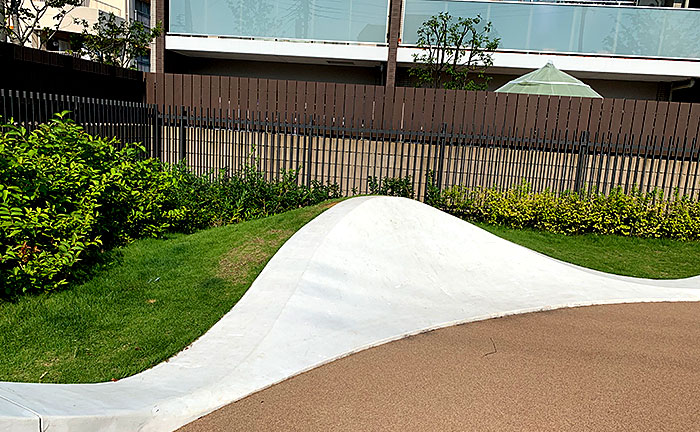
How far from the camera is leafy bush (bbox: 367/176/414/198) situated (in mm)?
11328

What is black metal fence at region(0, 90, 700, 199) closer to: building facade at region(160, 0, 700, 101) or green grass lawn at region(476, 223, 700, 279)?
green grass lawn at region(476, 223, 700, 279)

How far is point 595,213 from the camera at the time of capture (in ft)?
35.5

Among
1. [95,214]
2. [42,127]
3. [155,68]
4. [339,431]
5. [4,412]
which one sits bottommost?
[339,431]

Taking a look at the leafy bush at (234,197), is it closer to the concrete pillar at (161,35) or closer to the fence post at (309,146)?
the fence post at (309,146)

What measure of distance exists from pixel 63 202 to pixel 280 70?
12.9m

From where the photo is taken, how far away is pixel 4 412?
133 inches

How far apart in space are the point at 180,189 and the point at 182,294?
3425mm

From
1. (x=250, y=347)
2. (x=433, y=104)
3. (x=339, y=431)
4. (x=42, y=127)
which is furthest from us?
(x=433, y=104)

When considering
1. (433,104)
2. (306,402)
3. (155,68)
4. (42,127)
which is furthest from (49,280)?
(155,68)

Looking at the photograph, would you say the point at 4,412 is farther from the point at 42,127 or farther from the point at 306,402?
the point at 42,127

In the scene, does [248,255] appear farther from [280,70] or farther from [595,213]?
[280,70]

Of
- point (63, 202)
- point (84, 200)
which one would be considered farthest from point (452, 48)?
point (63, 202)

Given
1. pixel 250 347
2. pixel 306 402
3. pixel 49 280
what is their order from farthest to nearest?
pixel 49 280
pixel 250 347
pixel 306 402

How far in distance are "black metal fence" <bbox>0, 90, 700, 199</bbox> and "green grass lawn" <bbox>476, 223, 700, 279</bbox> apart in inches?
51.1
